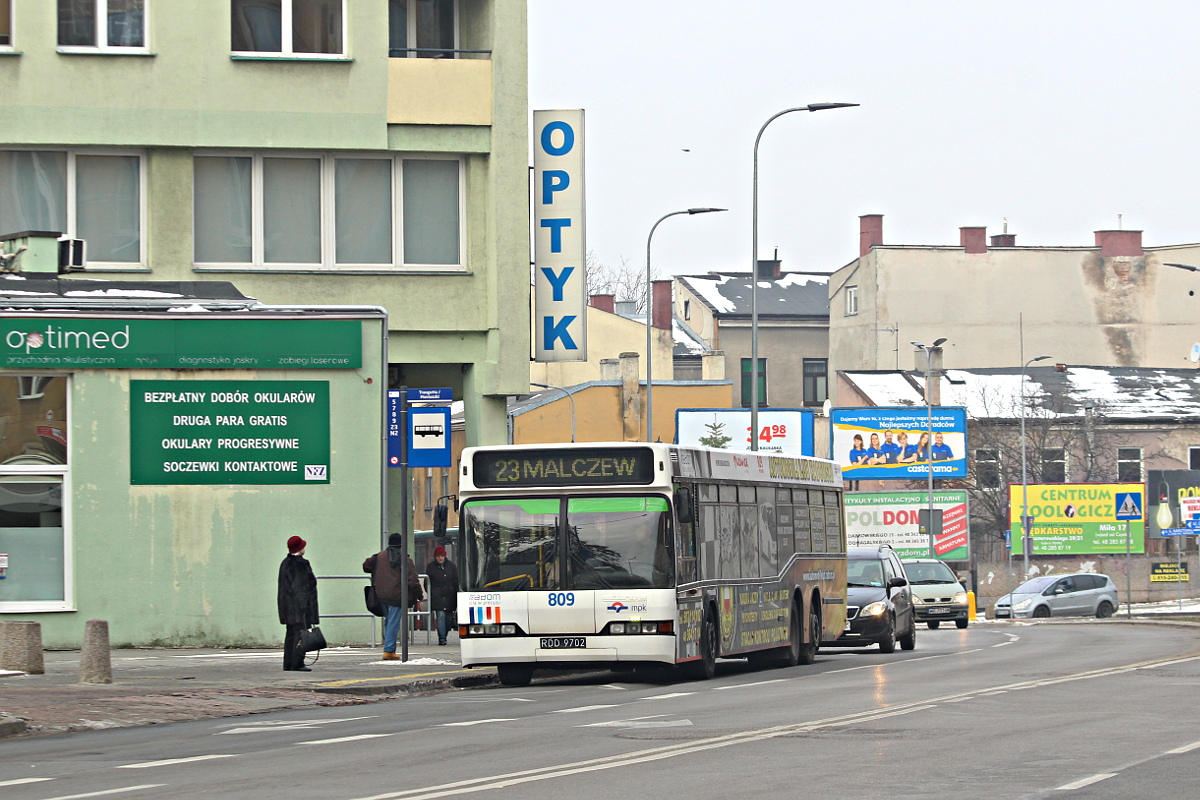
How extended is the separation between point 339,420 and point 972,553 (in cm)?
5866

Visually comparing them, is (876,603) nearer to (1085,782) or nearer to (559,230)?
(559,230)

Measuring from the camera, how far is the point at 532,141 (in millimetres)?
30375

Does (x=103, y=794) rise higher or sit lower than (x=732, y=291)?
lower

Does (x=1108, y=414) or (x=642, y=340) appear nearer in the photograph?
(x=1108, y=414)

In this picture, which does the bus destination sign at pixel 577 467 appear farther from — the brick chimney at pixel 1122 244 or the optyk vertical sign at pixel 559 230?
the brick chimney at pixel 1122 244

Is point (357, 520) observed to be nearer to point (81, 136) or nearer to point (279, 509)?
point (279, 509)

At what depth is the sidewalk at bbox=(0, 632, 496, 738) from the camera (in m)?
15.3

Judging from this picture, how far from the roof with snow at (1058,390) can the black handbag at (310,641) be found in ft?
217

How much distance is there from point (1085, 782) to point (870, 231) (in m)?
89.7

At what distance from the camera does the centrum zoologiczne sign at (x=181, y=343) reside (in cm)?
2414

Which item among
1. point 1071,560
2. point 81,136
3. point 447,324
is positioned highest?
point 81,136

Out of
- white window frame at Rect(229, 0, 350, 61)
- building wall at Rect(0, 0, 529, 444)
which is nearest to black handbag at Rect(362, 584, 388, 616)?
building wall at Rect(0, 0, 529, 444)

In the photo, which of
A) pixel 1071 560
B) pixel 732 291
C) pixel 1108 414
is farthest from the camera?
pixel 732 291

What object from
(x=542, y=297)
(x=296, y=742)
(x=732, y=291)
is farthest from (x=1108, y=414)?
(x=296, y=742)
